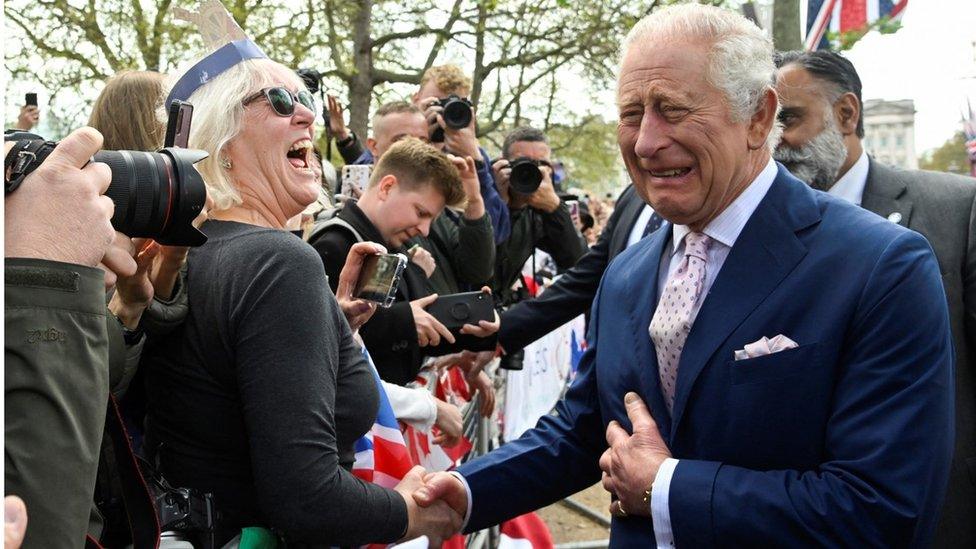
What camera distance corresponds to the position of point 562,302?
171 inches

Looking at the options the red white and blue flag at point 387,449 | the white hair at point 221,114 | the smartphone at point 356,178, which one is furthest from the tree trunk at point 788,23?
the white hair at point 221,114

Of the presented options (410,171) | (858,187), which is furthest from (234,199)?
(858,187)

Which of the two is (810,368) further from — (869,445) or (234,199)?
(234,199)

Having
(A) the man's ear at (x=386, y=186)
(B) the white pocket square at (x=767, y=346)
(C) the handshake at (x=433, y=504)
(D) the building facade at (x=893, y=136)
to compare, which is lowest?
(D) the building facade at (x=893, y=136)

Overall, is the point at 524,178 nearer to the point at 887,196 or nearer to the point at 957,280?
the point at 887,196

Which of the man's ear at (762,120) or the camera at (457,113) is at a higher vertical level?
the man's ear at (762,120)

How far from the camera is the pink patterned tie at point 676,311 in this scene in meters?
2.22

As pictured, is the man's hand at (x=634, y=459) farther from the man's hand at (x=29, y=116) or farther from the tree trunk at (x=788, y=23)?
the man's hand at (x=29, y=116)

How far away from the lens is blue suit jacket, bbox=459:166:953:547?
6.24 feet

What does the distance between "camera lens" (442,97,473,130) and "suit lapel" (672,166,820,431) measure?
3054mm

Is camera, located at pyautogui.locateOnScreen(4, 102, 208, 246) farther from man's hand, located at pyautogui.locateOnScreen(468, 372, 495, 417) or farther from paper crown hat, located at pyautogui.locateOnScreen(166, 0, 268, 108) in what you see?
man's hand, located at pyautogui.locateOnScreen(468, 372, 495, 417)

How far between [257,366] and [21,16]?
12625mm

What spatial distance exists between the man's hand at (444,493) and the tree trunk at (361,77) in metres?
13.4

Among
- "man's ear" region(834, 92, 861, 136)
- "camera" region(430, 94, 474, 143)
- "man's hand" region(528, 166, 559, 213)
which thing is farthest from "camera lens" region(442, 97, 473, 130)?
"man's ear" region(834, 92, 861, 136)
